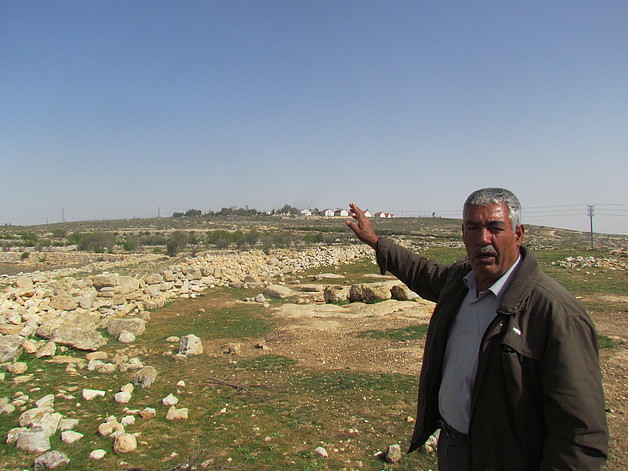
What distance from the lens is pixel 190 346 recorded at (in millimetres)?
8102

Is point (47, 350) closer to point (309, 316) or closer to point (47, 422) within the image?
point (47, 422)

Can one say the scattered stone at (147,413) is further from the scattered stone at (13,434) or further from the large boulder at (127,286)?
the large boulder at (127,286)

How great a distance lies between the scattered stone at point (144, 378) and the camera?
246 inches

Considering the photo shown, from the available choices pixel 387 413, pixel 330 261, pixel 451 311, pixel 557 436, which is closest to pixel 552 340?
pixel 557 436

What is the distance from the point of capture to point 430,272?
2.86 meters

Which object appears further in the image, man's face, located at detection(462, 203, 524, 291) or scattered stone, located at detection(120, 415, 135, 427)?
scattered stone, located at detection(120, 415, 135, 427)

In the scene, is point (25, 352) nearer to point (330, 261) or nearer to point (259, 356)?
point (259, 356)

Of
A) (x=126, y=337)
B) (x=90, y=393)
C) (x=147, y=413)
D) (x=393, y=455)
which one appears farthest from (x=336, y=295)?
(x=393, y=455)

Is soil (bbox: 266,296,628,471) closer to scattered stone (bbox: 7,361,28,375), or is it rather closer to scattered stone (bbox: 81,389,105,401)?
scattered stone (bbox: 81,389,105,401)

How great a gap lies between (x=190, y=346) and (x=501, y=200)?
281 inches

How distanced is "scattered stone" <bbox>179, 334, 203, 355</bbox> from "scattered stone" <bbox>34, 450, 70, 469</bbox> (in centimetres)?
386

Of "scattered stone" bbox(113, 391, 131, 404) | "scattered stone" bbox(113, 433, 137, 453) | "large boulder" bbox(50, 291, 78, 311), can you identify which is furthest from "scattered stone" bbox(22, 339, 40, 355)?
"scattered stone" bbox(113, 433, 137, 453)

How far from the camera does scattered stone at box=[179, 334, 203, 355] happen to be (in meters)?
8.03

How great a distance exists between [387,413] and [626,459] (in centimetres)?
244
